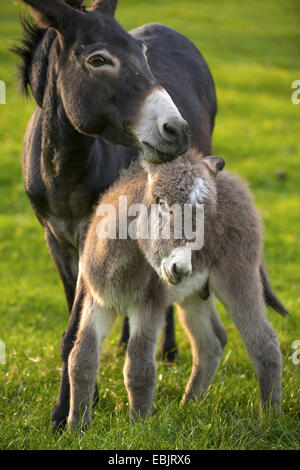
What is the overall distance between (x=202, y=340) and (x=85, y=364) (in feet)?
3.27

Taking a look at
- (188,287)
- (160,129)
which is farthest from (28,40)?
(188,287)

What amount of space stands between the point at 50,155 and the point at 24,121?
11.8 meters

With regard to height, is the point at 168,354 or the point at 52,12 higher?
the point at 52,12

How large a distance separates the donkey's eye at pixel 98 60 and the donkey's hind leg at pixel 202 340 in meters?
1.65

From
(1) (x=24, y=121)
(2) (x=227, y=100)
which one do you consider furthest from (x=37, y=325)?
(2) (x=227, y=100)

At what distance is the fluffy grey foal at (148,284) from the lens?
3.66m

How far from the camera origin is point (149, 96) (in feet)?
11.3

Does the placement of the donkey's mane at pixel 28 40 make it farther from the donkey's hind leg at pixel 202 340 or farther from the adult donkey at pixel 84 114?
the donkey's hind leg at pixel 202 340

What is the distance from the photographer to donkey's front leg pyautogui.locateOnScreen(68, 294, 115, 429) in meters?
3.75

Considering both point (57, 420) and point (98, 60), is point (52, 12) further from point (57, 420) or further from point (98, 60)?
point (57, 420)

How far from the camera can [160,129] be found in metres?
3.29

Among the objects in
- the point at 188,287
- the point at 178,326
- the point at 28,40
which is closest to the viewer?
the point at 188,287

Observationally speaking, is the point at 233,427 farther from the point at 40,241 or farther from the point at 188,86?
the point at 40,241

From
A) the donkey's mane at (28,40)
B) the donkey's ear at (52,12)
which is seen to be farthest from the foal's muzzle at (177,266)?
the donkey's mane at (28,40)
